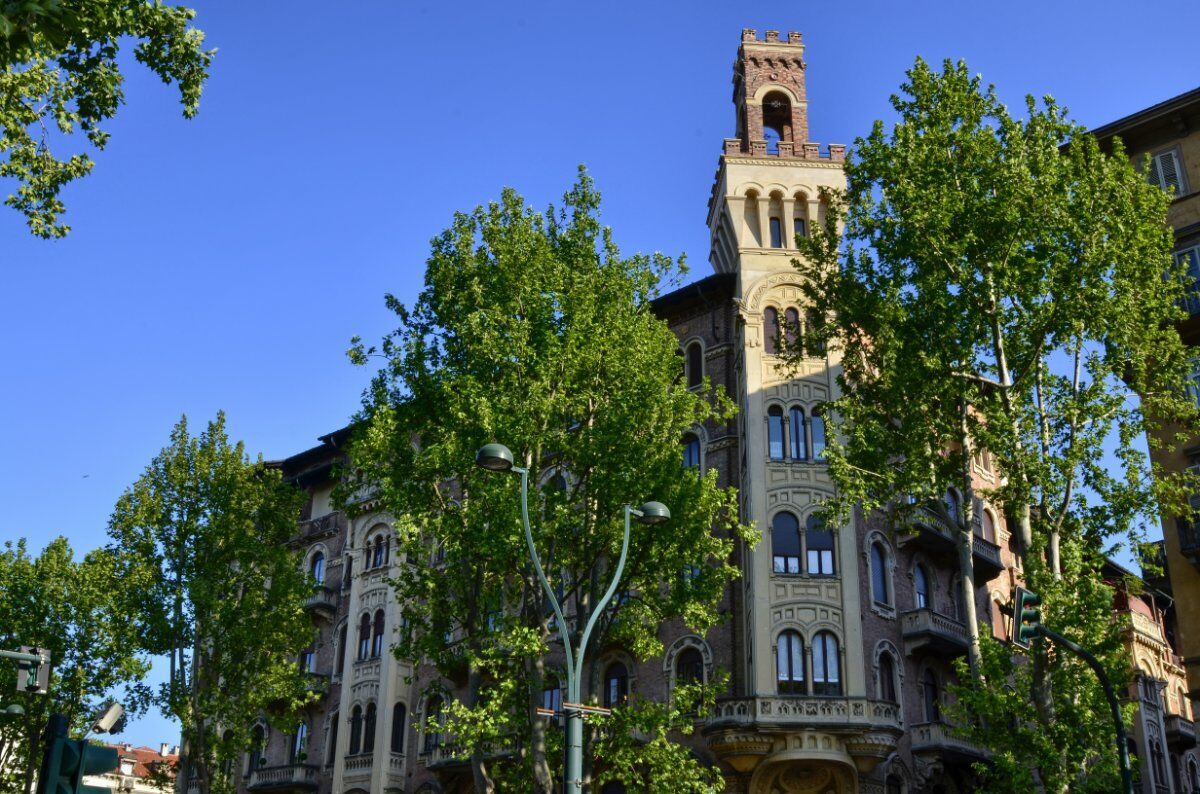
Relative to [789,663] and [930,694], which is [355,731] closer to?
[789,663]

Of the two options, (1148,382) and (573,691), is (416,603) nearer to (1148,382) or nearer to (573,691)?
(573,691)

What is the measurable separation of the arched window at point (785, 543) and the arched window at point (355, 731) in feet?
52.6

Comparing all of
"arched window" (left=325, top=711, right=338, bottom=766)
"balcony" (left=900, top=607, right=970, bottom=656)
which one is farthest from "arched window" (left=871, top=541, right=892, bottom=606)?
"arched window" (left=325, top=711, right=338, bottom=766)

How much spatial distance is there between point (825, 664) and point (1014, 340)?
1092 cm

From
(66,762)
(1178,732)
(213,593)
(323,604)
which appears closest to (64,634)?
(213,593)

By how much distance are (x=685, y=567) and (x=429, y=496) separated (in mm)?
5320

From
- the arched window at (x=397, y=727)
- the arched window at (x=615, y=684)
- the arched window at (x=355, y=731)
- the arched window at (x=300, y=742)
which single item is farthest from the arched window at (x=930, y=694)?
the arched window at (x=300, y=742)

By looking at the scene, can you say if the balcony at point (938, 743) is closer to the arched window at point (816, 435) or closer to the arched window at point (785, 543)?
the arched window at point (785, 543)

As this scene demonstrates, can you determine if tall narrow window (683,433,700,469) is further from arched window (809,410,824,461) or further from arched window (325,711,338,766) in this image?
arched window (325,711,338,766)

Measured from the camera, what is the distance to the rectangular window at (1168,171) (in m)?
28.4

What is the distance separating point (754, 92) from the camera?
36094 mm

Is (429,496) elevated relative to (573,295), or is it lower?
lower

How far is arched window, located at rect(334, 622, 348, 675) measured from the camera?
39759 mm

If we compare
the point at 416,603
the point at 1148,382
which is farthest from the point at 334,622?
the point at 1148,382
